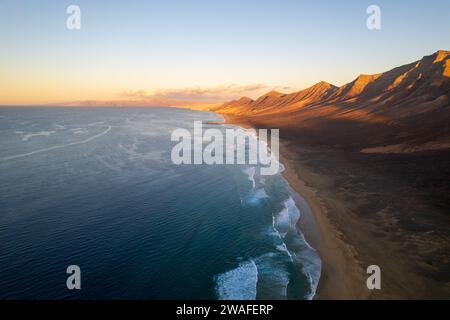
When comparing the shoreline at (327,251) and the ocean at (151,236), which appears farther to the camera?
the ocean at (151,236)

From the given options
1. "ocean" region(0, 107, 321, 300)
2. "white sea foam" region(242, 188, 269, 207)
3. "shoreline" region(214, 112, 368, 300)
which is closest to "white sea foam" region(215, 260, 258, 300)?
"ocean" region(0, 107, 321, 300)

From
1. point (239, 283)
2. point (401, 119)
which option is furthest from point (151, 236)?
point (401, 119)

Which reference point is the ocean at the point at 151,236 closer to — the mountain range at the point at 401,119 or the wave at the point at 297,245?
the wave at the point at 297,245

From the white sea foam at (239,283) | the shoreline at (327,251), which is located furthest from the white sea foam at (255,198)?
the white sea foam at (239,283)
